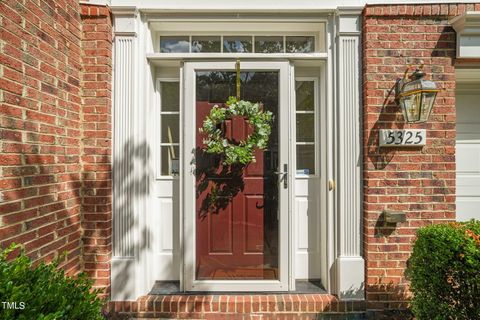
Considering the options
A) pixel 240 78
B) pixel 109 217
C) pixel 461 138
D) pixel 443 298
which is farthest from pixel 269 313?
pixel 461 138

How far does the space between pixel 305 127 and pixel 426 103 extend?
105 centimetres

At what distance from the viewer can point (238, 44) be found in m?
2.99

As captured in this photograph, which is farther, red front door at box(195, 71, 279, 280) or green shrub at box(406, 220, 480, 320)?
red front door at box(195, 71, 279, 280)

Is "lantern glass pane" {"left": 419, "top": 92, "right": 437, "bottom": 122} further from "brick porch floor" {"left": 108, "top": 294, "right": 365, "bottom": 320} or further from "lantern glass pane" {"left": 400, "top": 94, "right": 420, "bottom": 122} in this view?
"brick porch floor" {"left": 108, "top": 294, "right": 365, "bottom": 320}

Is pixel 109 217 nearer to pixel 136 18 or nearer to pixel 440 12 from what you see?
pixel 136 18

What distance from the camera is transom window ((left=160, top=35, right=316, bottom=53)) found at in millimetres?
2988

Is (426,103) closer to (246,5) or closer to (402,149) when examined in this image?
(402,149)

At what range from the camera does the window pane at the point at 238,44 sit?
2.99m

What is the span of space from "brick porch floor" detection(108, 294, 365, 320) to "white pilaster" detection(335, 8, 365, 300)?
14 centimetres

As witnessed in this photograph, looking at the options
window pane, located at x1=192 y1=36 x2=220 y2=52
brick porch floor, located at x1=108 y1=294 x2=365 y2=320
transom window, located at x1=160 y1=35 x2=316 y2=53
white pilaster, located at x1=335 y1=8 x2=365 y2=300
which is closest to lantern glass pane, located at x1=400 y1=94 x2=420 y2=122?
white pilaster, located at x1=335 y1=8 x2=365 y2=300

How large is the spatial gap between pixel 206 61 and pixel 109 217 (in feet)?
5.63

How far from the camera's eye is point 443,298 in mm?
2107

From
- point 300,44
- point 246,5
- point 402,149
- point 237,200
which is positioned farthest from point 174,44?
point 402,149

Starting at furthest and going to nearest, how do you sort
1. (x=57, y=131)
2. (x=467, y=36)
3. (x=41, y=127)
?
1. (x=467, y=36)
2. (x=57, y=131)
3. (x=41, y=127)
